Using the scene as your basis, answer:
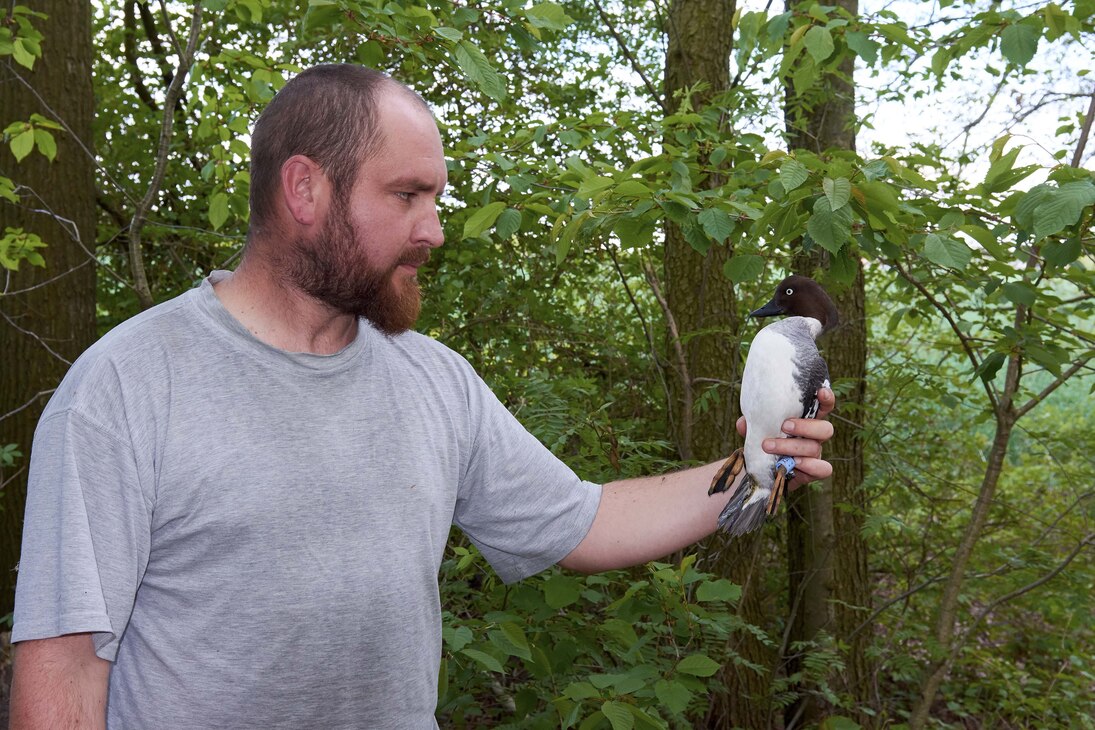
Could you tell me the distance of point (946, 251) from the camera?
7.63 feet

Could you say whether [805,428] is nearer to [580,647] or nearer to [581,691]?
[581,691]

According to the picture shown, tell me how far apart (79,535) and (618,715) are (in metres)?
1.41


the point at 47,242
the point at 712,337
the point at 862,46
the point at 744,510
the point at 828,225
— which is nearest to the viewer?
the point at 744,510

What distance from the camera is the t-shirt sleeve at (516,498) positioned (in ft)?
6.91

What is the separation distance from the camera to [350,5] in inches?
111

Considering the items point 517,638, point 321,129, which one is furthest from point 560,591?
point 321,129

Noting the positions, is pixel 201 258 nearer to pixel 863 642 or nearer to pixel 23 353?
pixel 23 353

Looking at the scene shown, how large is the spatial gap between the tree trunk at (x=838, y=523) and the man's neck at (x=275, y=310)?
379 cm

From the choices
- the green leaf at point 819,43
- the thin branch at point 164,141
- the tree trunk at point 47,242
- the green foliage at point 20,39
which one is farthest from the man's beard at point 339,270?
the tree trunk at point 47,242

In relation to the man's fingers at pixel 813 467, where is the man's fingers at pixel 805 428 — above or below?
above

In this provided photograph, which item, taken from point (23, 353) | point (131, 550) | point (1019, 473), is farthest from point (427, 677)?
point (1019, 473)

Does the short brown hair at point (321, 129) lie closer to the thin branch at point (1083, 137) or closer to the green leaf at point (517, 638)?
the green leaf at point (517, 638)

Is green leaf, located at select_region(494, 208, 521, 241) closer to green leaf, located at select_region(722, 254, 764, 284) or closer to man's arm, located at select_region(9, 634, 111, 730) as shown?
green leaf, located at select_region(722, 254, 764, 284)

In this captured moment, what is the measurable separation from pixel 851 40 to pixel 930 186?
58 centimetres
